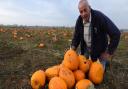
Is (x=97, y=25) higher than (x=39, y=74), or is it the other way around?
(x=97, y=25)

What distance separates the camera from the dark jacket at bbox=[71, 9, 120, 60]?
648 centimetres

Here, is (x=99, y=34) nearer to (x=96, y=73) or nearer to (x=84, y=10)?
(x=84, y=10)

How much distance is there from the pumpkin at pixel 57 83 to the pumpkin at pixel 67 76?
0.26 ft

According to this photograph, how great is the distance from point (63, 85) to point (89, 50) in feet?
4.71

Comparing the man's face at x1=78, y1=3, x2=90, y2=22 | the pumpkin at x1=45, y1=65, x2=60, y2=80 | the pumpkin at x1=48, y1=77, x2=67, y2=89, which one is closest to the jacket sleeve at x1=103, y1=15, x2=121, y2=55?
the man's face at x1=78, y1=3, x2=90, y2=22

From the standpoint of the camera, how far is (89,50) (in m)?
6.96

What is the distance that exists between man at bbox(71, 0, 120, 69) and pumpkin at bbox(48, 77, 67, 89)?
47.6 inches

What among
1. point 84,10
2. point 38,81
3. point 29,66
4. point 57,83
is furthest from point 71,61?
point 29,66

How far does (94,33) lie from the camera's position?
6.68 meters

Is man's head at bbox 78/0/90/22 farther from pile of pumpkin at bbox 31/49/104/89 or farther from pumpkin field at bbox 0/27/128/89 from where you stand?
pumpkin field at bbox 0/27/128/89

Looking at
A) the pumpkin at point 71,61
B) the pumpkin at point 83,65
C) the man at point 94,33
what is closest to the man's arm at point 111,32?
the man at point 94,33

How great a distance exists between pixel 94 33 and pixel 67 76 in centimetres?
118

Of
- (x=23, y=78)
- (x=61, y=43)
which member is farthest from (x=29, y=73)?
(x=61, y=43)

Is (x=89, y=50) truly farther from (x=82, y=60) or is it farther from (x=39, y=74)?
(x=39, y=74)
